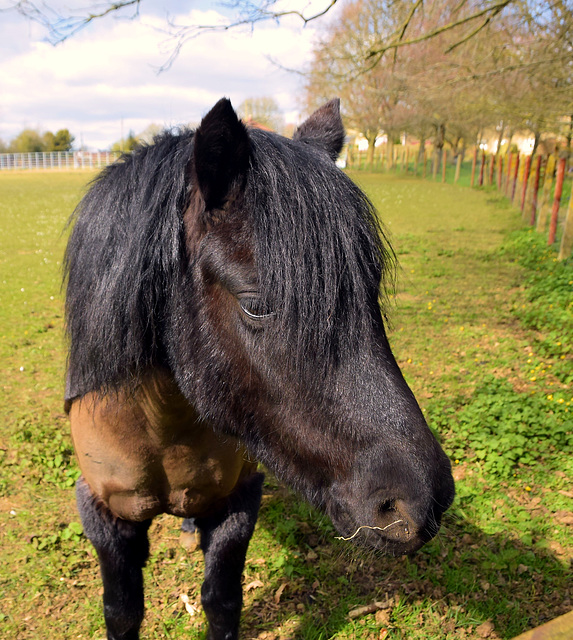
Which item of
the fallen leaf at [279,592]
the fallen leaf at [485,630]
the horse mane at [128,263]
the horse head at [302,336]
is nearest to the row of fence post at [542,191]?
the fallen leaf at [485,630]

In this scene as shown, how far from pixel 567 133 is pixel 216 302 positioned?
1406 cm

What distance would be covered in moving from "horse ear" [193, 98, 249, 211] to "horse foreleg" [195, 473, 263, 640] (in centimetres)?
139

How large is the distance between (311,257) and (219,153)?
1.34 feet

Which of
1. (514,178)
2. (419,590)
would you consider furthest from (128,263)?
(514,178)

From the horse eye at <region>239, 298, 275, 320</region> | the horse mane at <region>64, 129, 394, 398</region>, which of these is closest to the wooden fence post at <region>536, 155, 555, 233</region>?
the horse mane at <region>64, 129, 394, 398</region>

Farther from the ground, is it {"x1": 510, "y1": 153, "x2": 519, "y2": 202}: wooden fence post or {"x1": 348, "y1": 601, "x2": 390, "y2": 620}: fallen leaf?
{"x1": 510, "y1": 153, "x2": 519, "y2": 202}: wooden fence post

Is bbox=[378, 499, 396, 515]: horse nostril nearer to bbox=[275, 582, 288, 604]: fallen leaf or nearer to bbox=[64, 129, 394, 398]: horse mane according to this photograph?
bbox=[64, 129, 394, 398]: horse mane

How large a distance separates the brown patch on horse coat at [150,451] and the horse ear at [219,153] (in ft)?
2.34

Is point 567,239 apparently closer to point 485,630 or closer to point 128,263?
point 485,630

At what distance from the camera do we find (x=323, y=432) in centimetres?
142

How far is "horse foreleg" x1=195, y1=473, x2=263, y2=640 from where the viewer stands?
86.7 inches

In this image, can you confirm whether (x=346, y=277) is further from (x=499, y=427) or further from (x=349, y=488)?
(x=499, y=427)

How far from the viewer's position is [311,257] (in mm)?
1419

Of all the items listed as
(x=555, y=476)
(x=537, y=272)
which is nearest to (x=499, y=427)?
(x=555, y=476)
